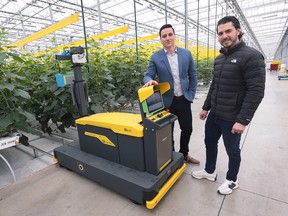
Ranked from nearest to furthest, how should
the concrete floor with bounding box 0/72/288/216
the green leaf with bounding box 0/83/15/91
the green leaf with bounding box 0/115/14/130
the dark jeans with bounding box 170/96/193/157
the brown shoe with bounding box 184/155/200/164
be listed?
the concrete floor with bounding box 0/72/288/216 < the green leaf with bounding box 0/83/15/91 < the green leaf with bounding box 0/115/14/130 < the dark jeans with bounding box 170/96/193/157 < the brown shoe with bounding box 184/155/200/164

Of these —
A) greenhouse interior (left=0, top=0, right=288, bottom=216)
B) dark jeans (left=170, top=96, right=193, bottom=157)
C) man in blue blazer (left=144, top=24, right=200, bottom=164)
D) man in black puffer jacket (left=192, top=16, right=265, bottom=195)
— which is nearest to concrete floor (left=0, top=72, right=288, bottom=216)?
greenhouse interior (left=0, top=0, right=288, bottom=216)

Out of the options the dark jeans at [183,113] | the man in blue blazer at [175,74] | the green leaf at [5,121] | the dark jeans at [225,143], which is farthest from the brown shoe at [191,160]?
the green leaf at [5,121]

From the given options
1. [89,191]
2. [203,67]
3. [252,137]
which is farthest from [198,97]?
[89,191]

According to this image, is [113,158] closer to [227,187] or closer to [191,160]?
[191,160]

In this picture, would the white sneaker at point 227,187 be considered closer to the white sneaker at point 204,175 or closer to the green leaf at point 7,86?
the white sneaker at point 204,175

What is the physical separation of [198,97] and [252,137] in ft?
11.7

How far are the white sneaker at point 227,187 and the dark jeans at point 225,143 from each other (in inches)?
1.6

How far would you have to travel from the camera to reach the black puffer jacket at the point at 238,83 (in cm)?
124

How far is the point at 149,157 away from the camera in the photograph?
1.48m

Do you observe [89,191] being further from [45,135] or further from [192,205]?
[45,135]

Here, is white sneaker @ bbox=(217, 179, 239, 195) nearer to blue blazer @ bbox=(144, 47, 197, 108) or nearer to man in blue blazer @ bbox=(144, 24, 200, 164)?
man in blue blazer @ bbox=(144, 24, 200, 164)

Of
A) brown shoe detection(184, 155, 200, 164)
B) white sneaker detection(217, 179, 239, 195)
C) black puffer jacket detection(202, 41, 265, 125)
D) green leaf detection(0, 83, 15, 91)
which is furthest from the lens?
brown shoe detection(184, 155, 200, 164)

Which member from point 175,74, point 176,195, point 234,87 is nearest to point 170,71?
point 175,74

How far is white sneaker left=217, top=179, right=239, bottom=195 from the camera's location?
1561mm
